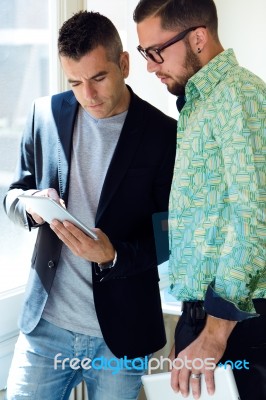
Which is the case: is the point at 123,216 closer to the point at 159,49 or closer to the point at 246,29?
the point at 159,49

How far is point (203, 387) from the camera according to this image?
1399 mm

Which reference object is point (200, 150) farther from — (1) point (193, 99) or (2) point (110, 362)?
(2) point (110, 362)

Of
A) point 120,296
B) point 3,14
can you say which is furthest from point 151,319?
point 3,14

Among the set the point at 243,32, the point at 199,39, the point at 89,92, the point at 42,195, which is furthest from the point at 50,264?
the point at 243,32

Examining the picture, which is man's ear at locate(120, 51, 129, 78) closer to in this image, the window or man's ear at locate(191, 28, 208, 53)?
man's ear at locate(191, 28, 208, 53)

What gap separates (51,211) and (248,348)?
1.81 ft

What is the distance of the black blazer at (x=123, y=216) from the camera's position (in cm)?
168

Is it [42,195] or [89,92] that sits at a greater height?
[89,92]

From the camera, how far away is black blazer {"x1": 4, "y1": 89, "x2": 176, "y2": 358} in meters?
1.68

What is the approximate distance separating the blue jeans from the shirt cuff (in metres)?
0.45

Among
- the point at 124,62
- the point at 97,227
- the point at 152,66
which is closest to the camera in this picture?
the point at 152,66

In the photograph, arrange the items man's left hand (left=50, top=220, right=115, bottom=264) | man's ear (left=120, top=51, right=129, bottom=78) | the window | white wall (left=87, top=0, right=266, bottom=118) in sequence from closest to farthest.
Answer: man's left hand (left=50, top=220, right=115, bottom=264), man's ear (left=120, top=51, right=129, bottom=78), the window, white wall (left=87, top=0, right=266, bottom=118)

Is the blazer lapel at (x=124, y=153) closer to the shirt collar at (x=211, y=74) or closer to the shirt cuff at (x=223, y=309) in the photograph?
the shirt collar at (x=211, y=74)

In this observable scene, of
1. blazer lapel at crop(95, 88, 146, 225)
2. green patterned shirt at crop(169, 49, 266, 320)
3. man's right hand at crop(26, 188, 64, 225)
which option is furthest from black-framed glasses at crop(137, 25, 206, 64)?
man's right hand at crop(26, 188, 64, 225)
